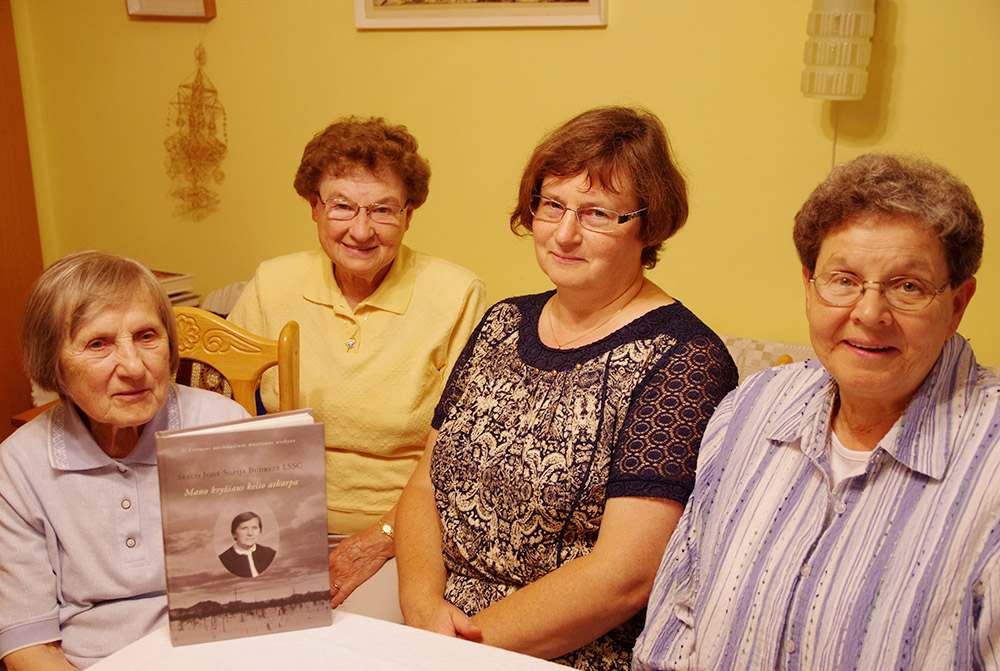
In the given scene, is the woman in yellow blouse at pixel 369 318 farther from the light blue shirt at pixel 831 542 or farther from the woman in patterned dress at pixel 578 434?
the light blue shirt at pixel 831 542

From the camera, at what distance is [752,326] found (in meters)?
2.80

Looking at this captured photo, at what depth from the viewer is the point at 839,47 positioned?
2359mm

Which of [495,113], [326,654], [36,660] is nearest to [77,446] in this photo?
[36,660]

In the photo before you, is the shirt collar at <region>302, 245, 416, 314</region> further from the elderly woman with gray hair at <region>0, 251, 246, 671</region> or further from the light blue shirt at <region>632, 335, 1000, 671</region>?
the light blue shirt at <region>632, 335, 1000, 671</region>

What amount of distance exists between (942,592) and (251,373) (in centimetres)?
148

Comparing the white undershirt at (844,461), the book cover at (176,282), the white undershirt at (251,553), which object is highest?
the white undershirt at (844,461)

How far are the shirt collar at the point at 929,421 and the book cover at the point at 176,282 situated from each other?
2.62 m

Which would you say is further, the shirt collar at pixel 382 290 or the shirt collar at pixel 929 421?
the shirt collar at pixel 382 290

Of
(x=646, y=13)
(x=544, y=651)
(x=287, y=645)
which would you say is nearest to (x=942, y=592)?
(x=544, y=651)

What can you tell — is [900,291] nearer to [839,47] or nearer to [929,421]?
[929,421]

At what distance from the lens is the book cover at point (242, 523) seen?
1170mm

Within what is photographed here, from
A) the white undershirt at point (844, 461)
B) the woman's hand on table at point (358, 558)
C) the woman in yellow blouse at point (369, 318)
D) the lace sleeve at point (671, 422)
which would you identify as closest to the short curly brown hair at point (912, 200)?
the white undershirt at point (844, 461)

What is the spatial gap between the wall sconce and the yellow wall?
15cm

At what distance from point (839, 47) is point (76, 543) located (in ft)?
7.13
